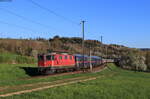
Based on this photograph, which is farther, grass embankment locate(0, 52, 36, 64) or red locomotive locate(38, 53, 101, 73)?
grass embankment locate(0, 52, 36, 64)

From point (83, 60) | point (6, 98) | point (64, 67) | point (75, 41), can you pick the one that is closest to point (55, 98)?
point (6, 98)

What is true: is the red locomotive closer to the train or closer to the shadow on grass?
the train

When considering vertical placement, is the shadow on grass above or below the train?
below

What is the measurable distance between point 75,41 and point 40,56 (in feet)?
450

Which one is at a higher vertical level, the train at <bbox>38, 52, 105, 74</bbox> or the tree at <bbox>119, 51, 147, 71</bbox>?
the train at <bbox>38, 52, 105, 74</bbox>

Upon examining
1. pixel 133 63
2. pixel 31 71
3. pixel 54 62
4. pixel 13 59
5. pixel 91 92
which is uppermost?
pixel 13 59

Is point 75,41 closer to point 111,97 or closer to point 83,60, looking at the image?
point 83,60

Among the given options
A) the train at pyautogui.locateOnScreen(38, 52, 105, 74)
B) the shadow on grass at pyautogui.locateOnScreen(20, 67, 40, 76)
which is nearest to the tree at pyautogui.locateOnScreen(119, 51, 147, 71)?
the train at pyautogui.locateOnScreen(38, 52, 105, 74)

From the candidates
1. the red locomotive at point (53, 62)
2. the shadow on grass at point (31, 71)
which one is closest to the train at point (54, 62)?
the red locomotive at point (53, 62)

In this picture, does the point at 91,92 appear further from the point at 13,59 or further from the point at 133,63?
the point at 133,63

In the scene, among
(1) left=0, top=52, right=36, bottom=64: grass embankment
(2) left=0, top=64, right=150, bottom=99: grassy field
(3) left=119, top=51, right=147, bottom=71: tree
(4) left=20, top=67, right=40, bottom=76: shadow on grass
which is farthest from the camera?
(3) left=119, top=51, right=147, bottom=71: tree

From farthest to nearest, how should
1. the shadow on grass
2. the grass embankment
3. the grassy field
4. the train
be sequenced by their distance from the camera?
the grass embankment → the train → the shadow on grass → the grassy field

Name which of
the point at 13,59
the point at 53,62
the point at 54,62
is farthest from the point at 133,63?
the point at 53,62

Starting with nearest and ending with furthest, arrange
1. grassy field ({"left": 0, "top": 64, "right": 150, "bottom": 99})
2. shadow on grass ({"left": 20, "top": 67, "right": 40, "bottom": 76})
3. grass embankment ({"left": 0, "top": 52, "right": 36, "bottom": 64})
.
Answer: grassy field ({"left": 0, "top": 64, "right": 150, "bottom": 99})
shadow on grass ({"left": 20, "top": 67, "right": 40, "bottom": 76})
grass embankment ({"left": 0, "top": 52, "right": 36, "bottom": 64})
